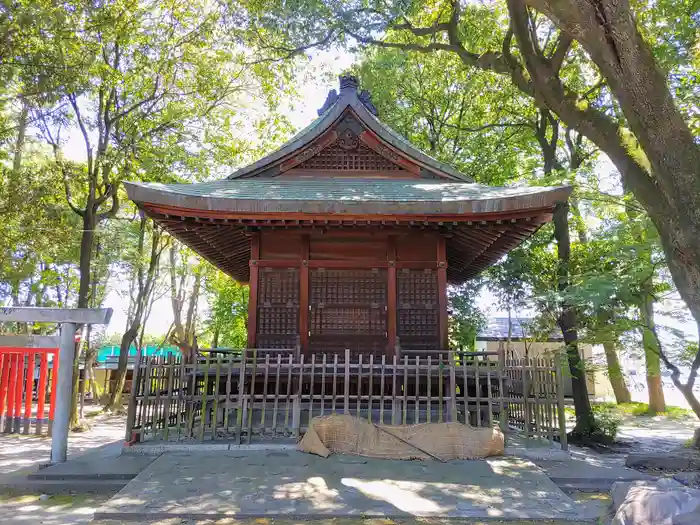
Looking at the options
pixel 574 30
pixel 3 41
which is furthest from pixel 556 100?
pixel 3 41

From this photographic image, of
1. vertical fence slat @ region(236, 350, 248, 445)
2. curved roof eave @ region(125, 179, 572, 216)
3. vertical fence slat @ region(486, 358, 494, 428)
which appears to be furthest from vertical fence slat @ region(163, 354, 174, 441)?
vertical fence slat @ region(486, 358, 494, 428)

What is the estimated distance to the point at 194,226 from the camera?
9.77m

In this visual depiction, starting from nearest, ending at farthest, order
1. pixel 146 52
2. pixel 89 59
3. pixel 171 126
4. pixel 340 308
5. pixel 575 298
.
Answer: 1. pixel 340 308
2. pixel 575 298
3. pixel 89 59
4. pixel 146 52
5. pixel 171 126

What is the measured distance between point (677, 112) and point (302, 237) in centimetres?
711

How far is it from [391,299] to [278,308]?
237cm

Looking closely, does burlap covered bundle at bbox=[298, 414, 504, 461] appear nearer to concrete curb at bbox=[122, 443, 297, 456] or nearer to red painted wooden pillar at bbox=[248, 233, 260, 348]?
concrete curb at bbox=[122, 443, 297, 456]

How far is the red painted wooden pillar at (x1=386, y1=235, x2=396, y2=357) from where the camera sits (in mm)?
10211

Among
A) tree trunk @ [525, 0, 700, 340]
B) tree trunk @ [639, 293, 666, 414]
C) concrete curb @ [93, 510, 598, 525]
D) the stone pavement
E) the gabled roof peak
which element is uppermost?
the gabled roof peak

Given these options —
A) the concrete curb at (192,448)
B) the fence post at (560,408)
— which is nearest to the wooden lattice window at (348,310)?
the concrete curb at (192,448)

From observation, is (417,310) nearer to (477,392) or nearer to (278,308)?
(477,392)

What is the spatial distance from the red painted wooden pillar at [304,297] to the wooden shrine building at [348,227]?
2 cm

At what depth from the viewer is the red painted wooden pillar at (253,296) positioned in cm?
1027

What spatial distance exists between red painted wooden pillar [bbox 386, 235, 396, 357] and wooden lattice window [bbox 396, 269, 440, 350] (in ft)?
0.41

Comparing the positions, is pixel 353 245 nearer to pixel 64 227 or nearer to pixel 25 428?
pixel 25 428
